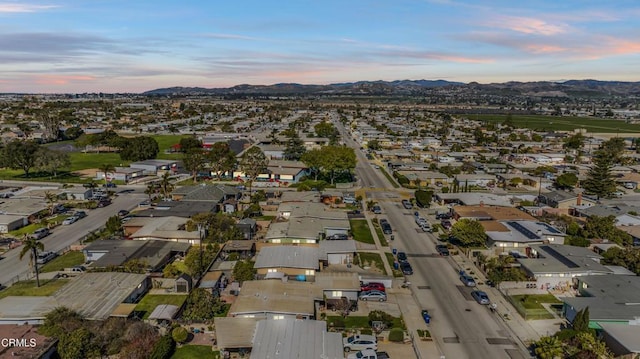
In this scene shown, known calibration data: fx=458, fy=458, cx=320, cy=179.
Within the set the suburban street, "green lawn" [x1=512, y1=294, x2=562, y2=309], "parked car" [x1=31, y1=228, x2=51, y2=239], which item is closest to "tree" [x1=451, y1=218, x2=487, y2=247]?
the suburban street

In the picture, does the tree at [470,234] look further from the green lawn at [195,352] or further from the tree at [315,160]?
the tree at [315,160]

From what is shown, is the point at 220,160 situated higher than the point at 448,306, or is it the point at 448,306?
the point at 220,160

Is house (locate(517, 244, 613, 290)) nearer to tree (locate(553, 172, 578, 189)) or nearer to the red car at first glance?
the red car

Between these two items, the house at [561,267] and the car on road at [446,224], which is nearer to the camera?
the house at [561,267]

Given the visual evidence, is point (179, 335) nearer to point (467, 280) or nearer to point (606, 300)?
point (467, 280)

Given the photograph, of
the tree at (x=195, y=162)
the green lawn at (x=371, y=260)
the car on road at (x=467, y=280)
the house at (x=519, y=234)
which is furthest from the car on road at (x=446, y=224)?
the tree at (x=195, y=162)

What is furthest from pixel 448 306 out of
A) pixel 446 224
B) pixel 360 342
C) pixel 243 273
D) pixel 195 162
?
pixel 195 162
